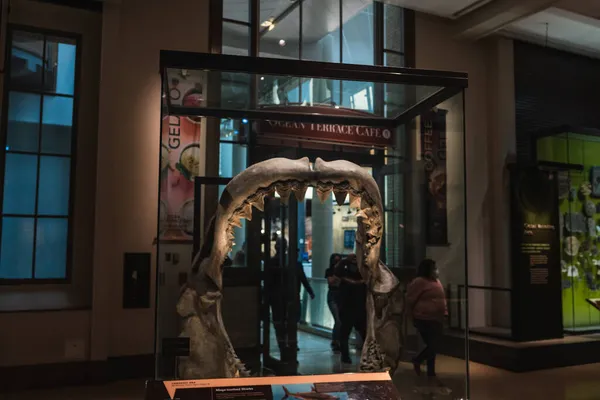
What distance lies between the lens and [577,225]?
7.46m

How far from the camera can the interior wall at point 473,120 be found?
7.22 m

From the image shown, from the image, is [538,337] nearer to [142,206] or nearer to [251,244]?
[251,244]

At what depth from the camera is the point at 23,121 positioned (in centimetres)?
549

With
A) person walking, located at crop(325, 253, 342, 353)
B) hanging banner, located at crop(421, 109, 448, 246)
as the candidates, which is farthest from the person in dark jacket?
hanging banner, located at crop(421, 109, 448, 246)

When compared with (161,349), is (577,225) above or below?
above

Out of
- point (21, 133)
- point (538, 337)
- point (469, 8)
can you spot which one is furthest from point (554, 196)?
point (21, 133)

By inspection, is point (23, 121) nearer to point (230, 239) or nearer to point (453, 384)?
point (230, 239)

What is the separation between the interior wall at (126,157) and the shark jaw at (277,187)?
313cm

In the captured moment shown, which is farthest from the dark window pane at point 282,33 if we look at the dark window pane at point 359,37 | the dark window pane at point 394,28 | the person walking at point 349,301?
the person walking at point 349,301

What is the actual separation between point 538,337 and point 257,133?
15.0ft

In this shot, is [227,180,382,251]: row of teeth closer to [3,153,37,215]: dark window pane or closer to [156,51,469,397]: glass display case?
[156,51,469,397]: glass display case

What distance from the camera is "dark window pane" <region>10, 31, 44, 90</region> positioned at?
5469 mm

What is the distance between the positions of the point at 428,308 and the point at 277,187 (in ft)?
5.52

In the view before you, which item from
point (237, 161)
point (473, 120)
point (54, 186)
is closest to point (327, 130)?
point (237, 161)
